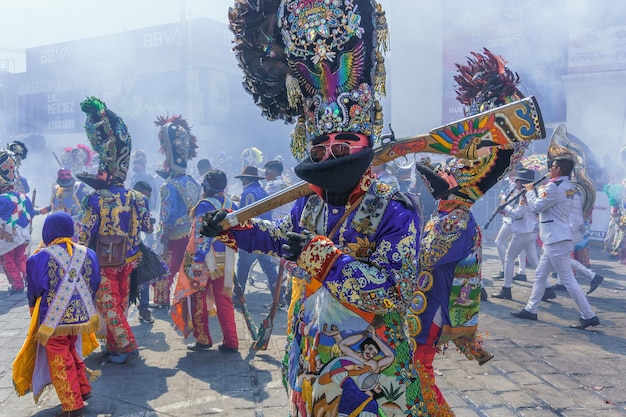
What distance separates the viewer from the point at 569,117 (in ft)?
75.9

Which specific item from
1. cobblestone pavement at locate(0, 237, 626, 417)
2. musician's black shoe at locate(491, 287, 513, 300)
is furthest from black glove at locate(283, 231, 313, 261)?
musician's black shoe at locate(491, 287, 513, 300)

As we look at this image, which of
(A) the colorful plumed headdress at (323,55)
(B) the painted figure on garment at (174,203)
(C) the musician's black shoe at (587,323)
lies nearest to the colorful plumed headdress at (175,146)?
(B) the painted figure on garment at (174,203)

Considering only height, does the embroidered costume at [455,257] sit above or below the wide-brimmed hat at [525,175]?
below

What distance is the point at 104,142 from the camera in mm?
6422

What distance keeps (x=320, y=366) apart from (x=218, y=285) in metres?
4.01

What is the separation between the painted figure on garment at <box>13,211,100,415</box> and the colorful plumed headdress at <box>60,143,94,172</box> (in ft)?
37.0

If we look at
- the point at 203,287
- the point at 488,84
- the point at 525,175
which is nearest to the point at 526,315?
the point at 525,175

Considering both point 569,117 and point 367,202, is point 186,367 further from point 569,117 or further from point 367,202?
point 569,117

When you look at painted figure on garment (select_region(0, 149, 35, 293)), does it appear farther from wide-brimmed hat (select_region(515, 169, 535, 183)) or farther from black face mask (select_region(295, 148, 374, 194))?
wide-brimmed hat (select_region(515, 169, 535, 183))

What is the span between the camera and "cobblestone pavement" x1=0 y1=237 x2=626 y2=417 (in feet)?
15.9

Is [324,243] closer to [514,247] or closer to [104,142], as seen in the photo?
[104,142]

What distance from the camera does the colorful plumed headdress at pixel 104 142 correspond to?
6379 millimetres

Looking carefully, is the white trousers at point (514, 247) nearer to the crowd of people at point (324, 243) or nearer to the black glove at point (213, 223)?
the crowd of people at point (324, 243)

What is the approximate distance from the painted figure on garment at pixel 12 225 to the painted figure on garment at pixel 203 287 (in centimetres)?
484
